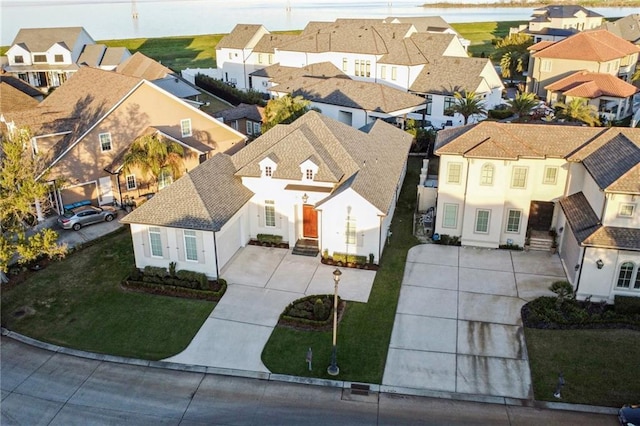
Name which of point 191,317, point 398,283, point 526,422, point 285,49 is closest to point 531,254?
point 398,283

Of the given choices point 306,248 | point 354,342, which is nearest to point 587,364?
point 354,342

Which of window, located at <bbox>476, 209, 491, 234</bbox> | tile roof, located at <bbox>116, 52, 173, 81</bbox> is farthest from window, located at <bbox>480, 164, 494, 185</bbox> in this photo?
tile roof, located at <bbox>116, 52, 173, 81</bbox>

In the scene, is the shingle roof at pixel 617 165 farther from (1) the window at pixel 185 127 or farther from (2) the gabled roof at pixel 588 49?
(2) the gabled roof at pixel 588 49

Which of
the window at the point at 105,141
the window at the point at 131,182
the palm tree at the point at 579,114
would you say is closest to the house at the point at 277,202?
the window at the point at 131,182

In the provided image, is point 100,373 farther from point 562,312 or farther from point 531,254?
point 531,254

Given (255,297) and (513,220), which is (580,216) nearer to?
(513,220)

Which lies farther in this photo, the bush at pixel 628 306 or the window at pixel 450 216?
the window at pixel 450 216

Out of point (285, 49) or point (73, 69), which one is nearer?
point (285, 49)
